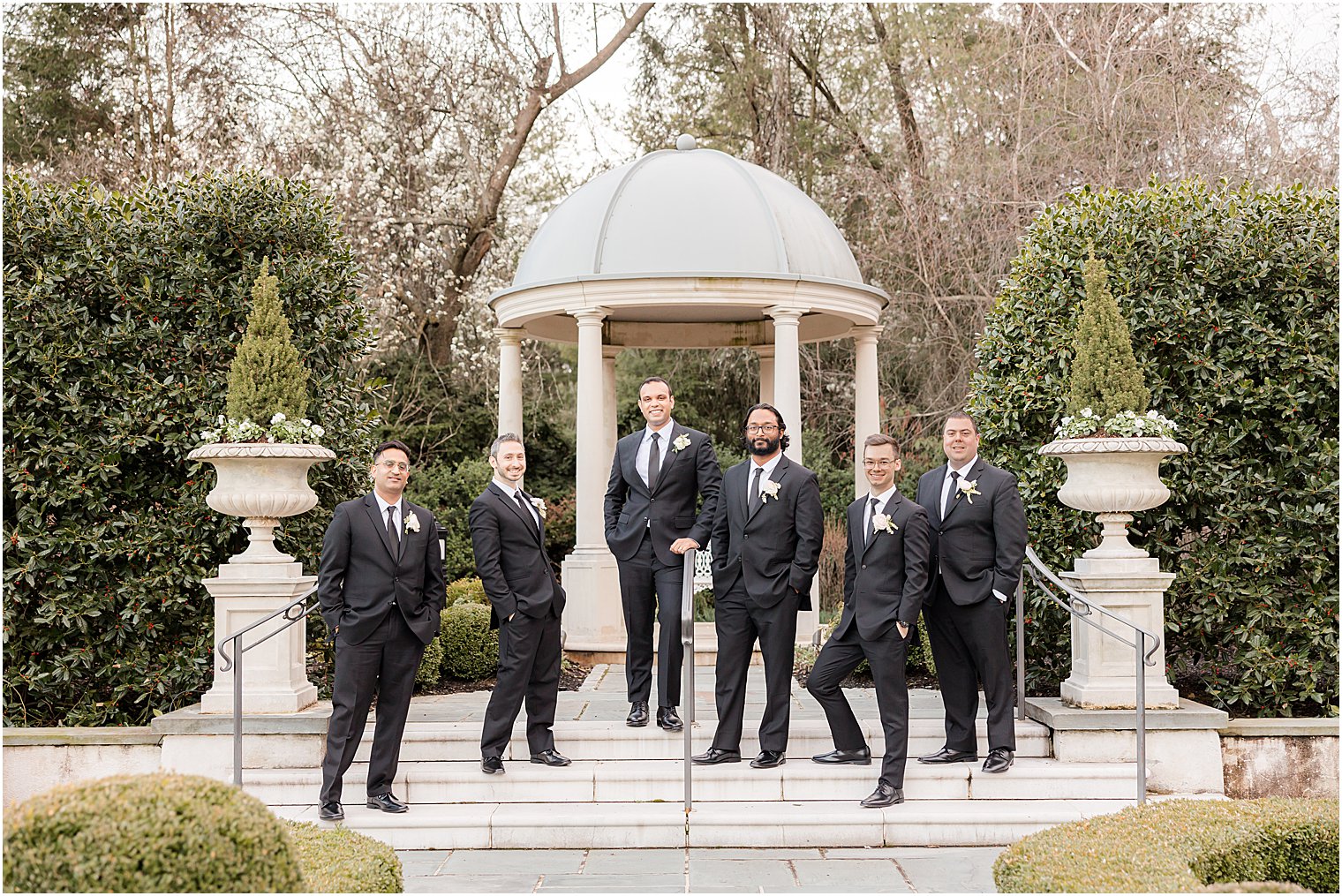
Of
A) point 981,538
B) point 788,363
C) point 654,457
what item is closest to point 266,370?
point 654,457

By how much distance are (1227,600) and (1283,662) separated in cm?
48

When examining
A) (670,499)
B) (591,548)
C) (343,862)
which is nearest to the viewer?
(343,862)

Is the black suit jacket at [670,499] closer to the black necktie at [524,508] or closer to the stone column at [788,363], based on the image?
the black necktie at [524,508]

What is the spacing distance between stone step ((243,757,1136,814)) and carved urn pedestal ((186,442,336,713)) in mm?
578

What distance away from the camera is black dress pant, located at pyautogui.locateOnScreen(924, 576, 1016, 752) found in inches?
243

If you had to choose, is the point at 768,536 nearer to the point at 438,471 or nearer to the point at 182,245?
the point at 182,245

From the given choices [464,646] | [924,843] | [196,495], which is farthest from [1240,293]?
[196,495]

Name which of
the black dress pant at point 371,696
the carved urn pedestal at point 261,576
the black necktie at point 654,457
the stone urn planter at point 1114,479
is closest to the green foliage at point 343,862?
the black dress pant at point 371,696

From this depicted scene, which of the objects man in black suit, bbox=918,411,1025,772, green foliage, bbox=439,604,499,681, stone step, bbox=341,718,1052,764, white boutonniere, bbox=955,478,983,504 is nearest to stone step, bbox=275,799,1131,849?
man in black suit, bbox=918,411,1025,772

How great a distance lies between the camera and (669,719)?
655cm

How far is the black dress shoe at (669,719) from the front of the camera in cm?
653

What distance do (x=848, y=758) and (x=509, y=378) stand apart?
5913 millimetres

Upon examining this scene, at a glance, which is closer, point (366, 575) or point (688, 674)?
point (366, 575)

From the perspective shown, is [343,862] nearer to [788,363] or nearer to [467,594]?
[788,363]
